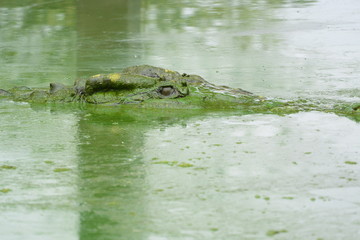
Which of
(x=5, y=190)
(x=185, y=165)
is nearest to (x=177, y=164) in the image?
(x=185, y=165)

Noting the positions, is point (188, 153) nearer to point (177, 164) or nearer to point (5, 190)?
point (177, 164)

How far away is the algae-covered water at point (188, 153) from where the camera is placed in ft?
14.1

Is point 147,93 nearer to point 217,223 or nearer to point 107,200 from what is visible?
point 107,200

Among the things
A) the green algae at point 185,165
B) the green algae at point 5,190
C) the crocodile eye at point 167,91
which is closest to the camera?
the green algae at point 5,190

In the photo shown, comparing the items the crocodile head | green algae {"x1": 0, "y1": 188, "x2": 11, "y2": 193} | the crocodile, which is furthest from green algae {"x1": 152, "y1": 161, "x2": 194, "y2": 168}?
the crocodile head

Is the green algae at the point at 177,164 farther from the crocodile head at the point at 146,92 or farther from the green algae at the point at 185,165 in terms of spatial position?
the crocodile head at the point at 146,92

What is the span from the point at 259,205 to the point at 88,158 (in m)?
1.76

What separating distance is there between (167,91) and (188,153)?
7.46 feet

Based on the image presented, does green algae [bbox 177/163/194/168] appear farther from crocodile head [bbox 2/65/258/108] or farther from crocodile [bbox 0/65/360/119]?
crocodile head [bbox 2/65/258/108]

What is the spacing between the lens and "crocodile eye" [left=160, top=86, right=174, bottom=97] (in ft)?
26.6

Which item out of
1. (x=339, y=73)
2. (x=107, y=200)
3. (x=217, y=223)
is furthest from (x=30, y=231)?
(x=339, y=73)

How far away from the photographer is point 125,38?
45.0 ft

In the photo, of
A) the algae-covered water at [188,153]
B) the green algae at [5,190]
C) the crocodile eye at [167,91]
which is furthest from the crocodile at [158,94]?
the green algae at [5,190]

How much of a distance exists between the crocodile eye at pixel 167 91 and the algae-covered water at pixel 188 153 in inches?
12.9
